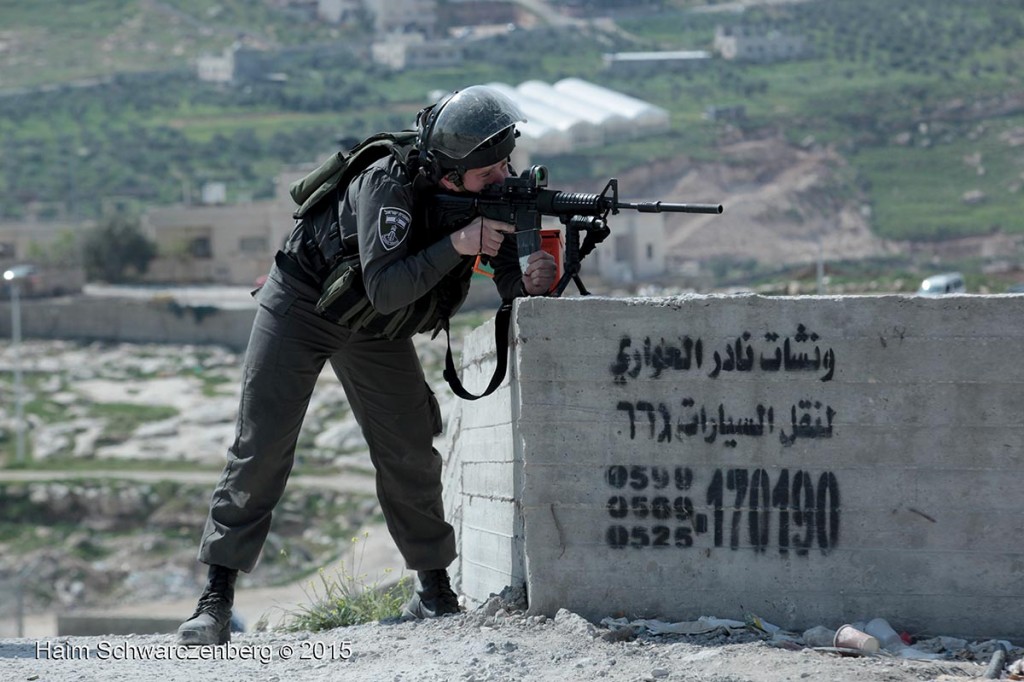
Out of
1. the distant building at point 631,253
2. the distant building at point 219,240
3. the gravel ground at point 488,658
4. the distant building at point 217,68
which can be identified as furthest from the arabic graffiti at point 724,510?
the distant building at point 217,68

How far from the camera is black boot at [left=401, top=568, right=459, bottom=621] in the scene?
17.1ft

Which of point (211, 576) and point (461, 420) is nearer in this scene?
point (211, 576)

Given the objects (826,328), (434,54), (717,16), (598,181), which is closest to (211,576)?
(826,328)

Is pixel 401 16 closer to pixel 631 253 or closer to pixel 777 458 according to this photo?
pixel 631 253

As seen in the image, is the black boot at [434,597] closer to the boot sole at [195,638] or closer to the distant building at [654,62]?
the boot sole at [195,638]

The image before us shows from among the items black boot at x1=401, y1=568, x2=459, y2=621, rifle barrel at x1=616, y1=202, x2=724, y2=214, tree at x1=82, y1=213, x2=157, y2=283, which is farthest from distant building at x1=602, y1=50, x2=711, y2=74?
rifle barrel at x1=616, y1=202, x2=724, y2=214

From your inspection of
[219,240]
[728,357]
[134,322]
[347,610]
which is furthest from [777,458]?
[219,240]

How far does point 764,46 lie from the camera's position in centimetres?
9662

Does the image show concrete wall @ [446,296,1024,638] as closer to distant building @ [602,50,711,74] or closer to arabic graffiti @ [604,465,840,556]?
arabic graffiti @ [604,465,840,556]

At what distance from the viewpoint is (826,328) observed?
4.38 m

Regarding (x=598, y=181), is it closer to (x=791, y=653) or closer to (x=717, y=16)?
(x=717, y=16)

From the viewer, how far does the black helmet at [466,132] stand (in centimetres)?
454

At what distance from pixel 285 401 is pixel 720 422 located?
4.36 feet

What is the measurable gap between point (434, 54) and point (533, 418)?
99.1m
